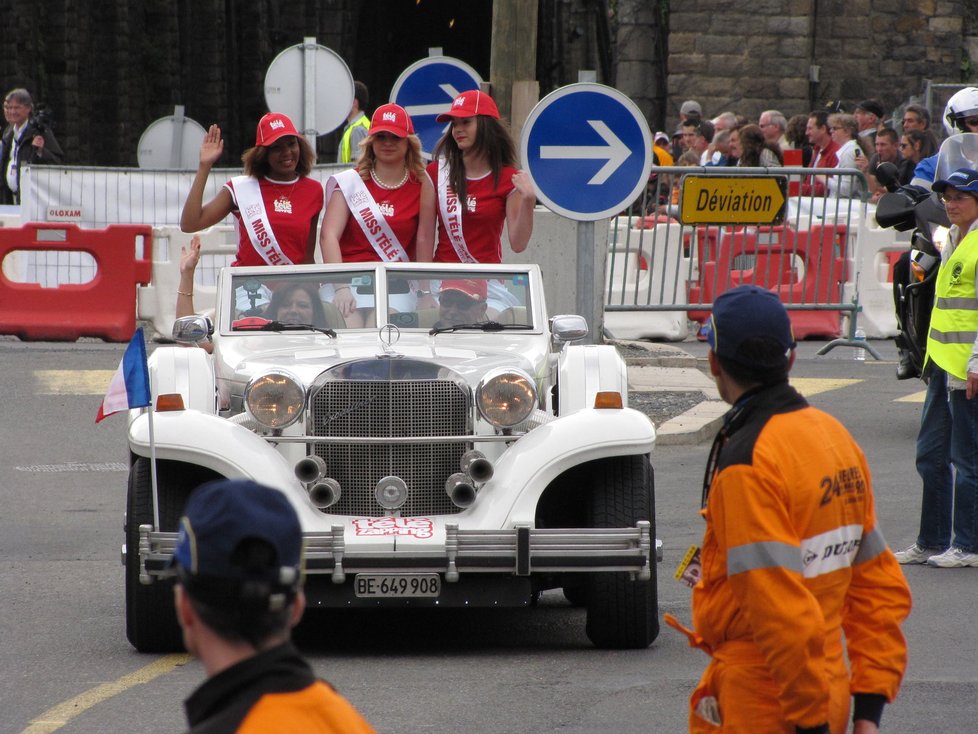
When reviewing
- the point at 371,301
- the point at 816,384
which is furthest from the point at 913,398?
the point at 371,301

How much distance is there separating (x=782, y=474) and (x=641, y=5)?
1200 inches

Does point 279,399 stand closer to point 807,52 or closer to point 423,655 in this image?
point 423,655

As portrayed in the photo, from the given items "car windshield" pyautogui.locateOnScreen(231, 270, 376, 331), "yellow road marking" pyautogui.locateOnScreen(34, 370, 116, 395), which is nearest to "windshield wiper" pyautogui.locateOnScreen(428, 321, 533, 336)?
"car windshield" pyautogui.locateOnScreen(231, 270, 376, 331)

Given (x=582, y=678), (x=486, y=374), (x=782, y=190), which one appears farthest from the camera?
(x=782, y=190)

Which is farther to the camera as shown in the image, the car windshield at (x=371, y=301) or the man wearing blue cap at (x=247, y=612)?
the car windshield at (x=371, y=301)

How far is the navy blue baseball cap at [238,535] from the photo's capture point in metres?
2.44

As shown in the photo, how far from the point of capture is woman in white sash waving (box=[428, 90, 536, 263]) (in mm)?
8281

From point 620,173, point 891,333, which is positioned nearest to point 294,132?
point 620,173

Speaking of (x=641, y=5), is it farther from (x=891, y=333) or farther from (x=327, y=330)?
(x=327, y=330)

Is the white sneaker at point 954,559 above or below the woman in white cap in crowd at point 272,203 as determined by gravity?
below

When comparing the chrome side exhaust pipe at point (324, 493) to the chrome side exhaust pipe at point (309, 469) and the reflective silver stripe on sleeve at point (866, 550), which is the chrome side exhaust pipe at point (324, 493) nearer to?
the chrome side exhaust pipe at point (309, 469)

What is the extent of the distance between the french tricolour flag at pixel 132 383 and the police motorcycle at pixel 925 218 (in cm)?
439

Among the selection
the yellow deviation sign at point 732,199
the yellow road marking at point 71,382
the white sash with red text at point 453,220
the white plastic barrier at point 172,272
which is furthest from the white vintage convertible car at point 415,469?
the white plastic barrier at point 172,272

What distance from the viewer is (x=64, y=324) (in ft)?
53.2
